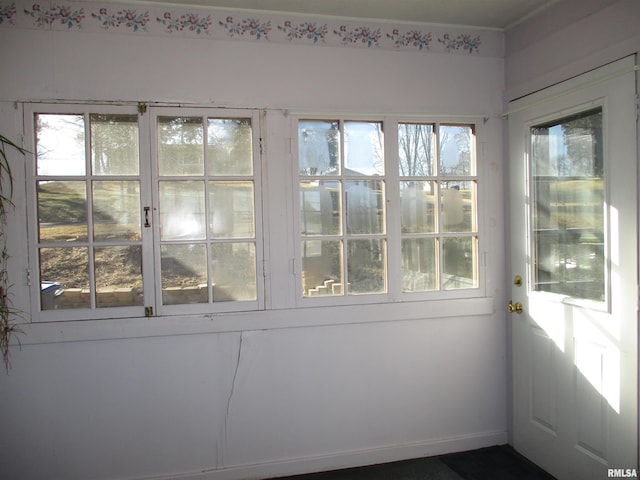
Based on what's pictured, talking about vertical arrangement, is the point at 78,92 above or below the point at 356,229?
above

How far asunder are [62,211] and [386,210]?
1832 millimetres

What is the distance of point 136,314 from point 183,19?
1.66 m

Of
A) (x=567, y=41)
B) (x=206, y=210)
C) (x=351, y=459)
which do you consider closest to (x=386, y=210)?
(x=206, y=210)

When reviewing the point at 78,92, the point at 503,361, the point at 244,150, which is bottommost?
the point at 503,361

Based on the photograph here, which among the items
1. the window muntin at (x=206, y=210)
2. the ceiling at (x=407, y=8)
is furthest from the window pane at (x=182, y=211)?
the ceiling at (x=407, y=8)

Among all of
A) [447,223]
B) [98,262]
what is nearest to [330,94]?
[447,223]

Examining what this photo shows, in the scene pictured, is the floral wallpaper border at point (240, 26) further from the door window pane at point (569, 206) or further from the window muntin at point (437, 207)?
the door window pane at point (569, 206)

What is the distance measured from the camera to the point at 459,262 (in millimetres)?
2861

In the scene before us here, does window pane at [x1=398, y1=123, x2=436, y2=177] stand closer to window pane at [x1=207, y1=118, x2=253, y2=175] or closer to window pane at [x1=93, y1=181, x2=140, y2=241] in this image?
window pane at [x1=207, y1=118, x2=253, y2=175]

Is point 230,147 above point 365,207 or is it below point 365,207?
above

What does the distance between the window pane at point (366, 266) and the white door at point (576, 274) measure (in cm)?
85

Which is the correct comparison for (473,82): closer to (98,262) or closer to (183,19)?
(183,19)

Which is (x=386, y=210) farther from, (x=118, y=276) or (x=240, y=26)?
(x=118, y=276)

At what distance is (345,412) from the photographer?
269 cm
